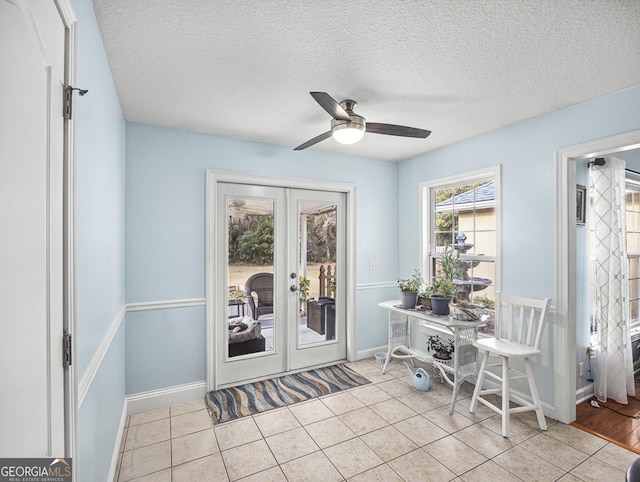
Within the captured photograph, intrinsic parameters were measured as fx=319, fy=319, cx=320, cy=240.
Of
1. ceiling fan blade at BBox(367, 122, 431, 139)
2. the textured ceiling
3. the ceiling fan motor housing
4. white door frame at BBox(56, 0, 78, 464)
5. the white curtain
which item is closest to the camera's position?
white door frame at BBox(56, 0, 78, 464)

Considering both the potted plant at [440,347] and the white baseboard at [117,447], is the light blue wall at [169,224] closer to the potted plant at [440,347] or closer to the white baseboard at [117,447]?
the white baseboard at [117,447]

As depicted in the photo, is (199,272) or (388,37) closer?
(388,37)

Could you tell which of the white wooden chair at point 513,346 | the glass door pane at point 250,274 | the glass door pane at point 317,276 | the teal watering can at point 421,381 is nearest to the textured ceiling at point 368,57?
the glass door pane at point 250,274

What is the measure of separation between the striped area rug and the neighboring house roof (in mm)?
2144

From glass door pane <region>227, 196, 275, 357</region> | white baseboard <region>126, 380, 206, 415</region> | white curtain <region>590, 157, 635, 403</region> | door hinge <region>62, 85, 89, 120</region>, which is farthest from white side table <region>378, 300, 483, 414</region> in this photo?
door hinge <region>62, 85, 89, 120</region>

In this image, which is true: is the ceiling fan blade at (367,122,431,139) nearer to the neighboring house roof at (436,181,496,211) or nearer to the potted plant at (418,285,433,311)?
the neighboring house roof at (436,181,496,211)

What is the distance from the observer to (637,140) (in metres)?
2.16

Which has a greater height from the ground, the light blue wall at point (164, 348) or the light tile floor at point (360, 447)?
the light blue wall at point (164, 348)

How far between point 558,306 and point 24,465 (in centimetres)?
318

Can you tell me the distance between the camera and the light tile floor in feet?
6.61

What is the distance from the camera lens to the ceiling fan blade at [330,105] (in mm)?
1776

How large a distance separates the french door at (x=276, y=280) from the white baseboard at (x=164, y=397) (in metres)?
A: 0.22

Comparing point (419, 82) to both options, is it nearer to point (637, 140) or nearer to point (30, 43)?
point (637, 140)

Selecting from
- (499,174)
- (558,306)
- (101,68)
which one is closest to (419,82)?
(499,174)
